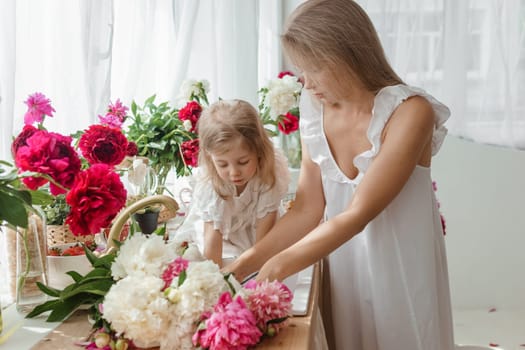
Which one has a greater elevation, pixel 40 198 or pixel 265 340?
pixel 40 198

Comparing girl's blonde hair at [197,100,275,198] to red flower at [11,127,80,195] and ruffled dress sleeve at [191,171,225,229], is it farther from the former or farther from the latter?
red flower at [11,127,80,195]

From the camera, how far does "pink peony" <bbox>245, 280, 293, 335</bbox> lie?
42.5 inches

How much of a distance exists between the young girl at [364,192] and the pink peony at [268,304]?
249 millimetres

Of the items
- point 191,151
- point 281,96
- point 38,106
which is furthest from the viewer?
point 281,96

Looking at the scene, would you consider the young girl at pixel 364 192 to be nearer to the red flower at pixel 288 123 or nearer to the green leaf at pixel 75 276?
the green leaf at pixel 75 276

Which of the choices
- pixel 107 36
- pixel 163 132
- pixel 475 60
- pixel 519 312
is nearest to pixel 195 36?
pixel 163 132

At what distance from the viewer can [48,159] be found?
3.73ft

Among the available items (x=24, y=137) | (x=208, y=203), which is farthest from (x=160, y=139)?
(x=24, y=137)

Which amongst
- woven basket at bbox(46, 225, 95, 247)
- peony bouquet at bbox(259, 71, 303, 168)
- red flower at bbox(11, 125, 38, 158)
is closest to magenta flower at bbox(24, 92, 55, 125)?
red flower at bbox(11, 125, 38, 158)

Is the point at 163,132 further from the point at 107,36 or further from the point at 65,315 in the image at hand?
the point at 65,315

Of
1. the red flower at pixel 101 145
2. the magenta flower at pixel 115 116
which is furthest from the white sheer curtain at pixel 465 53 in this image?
the red flower at pixel 101 145

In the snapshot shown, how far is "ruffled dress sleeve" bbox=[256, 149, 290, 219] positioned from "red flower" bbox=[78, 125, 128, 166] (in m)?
0.42

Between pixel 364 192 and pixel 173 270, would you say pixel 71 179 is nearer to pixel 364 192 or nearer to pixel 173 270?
pixel 173 270

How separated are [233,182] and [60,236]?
1.40 feet
